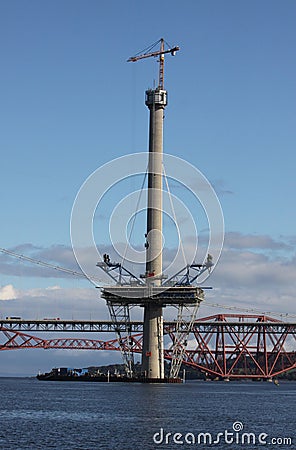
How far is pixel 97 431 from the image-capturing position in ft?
241

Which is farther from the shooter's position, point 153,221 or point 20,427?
point 153,221

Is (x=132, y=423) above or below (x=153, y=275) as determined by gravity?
below

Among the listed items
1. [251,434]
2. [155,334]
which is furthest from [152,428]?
[155,334]

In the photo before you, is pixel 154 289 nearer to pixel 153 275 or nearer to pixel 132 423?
pixel 153 275

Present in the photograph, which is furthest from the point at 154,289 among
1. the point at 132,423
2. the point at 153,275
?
the point at 132,423

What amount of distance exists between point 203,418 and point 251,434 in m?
14.7

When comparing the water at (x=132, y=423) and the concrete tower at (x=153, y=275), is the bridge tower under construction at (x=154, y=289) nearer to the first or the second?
the concrete tower at (x=153, y=275)

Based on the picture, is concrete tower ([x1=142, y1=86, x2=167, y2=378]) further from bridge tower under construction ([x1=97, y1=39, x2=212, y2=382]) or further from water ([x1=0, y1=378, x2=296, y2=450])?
water ([x1=0, y1=378, x2=296, y2=450])

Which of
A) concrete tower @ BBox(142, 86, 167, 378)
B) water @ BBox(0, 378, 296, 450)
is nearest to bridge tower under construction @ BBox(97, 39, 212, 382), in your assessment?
concrete tower @ BBox(142, 86, 167, 378)

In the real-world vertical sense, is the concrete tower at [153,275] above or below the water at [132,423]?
above

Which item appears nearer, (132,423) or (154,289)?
(132,423)

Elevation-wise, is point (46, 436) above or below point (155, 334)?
below

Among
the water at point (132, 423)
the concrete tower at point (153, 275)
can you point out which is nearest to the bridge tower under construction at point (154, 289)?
the concrete tower at point (153, 275)

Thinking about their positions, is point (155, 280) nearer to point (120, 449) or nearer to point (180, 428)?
point (180, 428)
